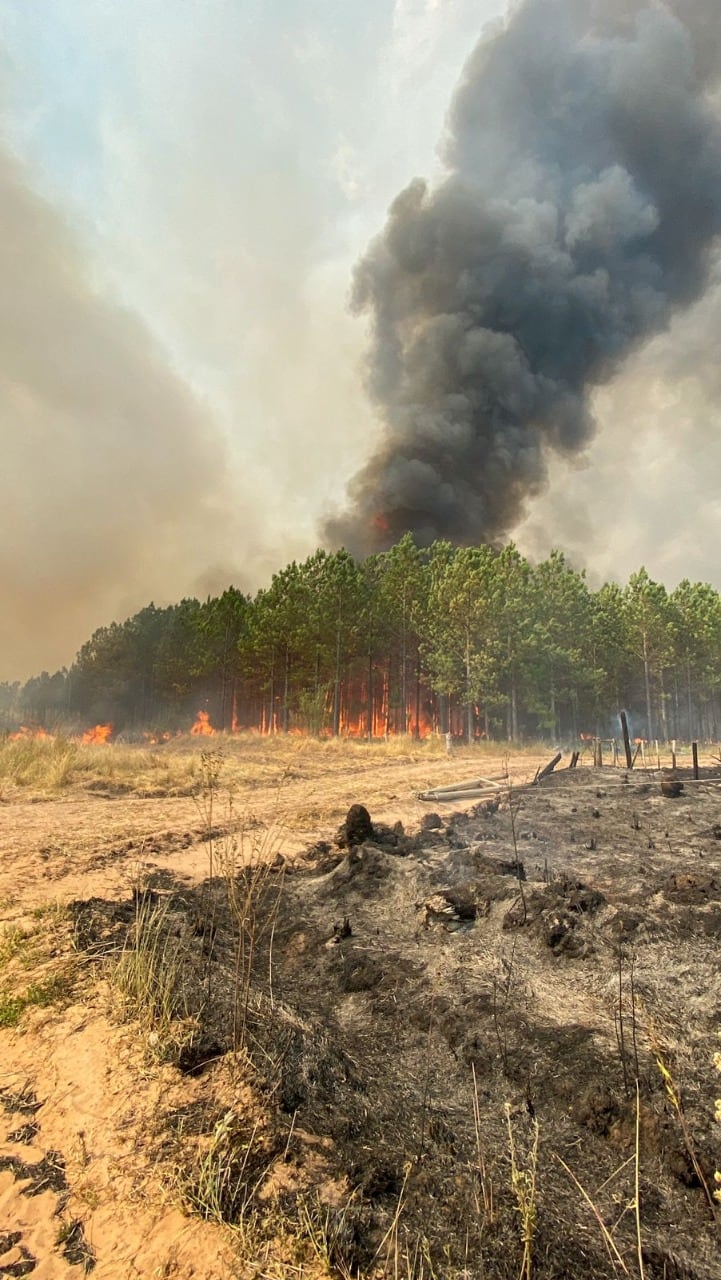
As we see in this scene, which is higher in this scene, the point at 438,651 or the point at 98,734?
the point at 438,651

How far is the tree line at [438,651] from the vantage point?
143 ft

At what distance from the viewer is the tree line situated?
43.5 m

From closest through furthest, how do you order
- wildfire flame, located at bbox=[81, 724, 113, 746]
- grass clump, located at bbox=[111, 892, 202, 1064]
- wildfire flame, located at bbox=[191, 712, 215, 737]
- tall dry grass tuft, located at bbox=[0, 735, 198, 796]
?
1. grass clump, located at bbox=[111, 892, 202, 1064]
2. tall dry grass tuft, located at bbox=[0, 735, 198, 796]
3. wildfire flame, located at bbox=[191, 712, 215, 737]
4. wildfire flame, located at bbox=[81, 724, 113, 746]

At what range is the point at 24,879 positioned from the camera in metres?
7.04

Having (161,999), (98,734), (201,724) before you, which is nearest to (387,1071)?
(161,999)

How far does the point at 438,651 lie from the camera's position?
43.8 metres

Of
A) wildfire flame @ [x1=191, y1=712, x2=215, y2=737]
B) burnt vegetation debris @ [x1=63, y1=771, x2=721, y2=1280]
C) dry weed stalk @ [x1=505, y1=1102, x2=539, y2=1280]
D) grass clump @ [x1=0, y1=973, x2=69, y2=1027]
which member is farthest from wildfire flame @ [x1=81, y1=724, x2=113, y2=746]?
dry weed stalk @ [x1=505, y1=1102, x2=539, y2=1280]

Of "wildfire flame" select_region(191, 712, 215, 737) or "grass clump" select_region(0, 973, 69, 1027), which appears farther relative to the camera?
"wildfire flame" select_region(191, 712, 215, 737)

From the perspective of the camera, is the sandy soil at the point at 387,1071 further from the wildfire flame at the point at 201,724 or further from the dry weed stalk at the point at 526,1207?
the wildfire flame at the point at 201,724

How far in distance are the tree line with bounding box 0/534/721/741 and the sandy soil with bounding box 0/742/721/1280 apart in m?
32.4

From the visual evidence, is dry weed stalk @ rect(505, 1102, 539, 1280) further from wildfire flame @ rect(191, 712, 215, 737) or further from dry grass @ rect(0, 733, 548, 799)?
wildfire flame @ rect(191, 712, 215, 737)

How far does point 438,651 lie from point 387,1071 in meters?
40.7

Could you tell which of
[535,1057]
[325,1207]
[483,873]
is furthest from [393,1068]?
[483,873]

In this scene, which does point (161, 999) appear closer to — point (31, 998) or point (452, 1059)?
point (31, 998)
